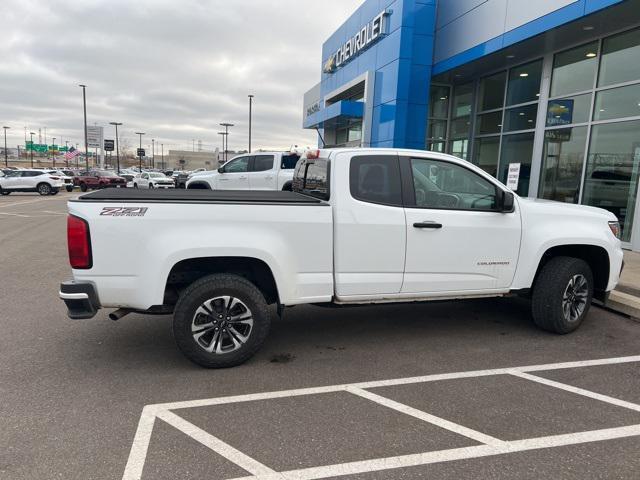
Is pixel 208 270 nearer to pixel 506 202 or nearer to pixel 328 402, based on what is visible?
pixel 328 402

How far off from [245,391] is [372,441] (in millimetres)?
1146

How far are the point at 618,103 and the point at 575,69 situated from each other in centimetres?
169

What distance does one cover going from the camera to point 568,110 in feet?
37.0

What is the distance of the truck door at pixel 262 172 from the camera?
1473 cm

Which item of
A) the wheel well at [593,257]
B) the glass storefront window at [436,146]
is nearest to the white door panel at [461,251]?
the wheel well at [593,257]

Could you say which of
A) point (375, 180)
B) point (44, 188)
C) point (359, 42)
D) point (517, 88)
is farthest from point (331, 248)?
point (44, 188)

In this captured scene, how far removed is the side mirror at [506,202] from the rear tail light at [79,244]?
375cm

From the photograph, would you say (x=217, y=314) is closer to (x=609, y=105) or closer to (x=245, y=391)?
(x=245, y=391)

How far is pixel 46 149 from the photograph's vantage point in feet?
397

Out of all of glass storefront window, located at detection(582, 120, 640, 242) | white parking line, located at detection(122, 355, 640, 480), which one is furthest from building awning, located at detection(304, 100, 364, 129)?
white parking line, located at detection(122, 355, 640, 480)

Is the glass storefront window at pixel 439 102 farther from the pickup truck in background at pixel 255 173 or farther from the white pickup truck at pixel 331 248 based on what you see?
the white pickup truck at pixel 331 248

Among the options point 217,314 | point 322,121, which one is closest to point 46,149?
point 322,121

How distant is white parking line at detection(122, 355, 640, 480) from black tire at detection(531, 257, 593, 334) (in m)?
1.21

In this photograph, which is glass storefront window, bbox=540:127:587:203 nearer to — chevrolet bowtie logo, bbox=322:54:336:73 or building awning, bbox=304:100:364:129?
building awning, bbox=304:100:364:129
